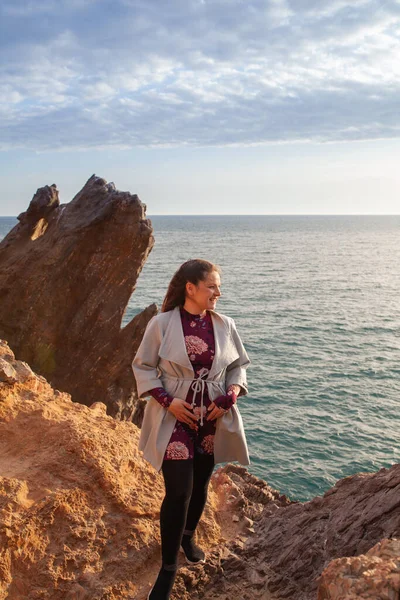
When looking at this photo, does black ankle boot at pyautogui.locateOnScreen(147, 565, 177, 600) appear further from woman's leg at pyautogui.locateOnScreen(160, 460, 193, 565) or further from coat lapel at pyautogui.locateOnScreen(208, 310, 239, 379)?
coat lapel at pyautogui.locateOnScreen(208, 310, 239, 379)

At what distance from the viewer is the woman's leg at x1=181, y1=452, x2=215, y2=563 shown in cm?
478

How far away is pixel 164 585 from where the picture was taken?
4527 mm

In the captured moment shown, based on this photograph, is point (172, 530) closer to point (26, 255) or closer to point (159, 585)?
point (159, 585)

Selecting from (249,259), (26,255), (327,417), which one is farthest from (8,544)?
(249,259)

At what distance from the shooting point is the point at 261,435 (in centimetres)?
2194

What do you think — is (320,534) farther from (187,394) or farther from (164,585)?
(187,394)

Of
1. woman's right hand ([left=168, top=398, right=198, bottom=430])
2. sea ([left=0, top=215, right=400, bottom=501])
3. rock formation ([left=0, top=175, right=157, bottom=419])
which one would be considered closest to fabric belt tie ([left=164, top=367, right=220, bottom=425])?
woman's right hand ([left=168, top=398, right=198, bottom=430])

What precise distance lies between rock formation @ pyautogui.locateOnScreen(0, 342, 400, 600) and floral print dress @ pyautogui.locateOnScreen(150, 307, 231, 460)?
132 cm

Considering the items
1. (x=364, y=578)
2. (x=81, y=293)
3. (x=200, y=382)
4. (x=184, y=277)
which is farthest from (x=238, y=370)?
(x=81, y=293)

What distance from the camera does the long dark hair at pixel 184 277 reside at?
4.70 meters

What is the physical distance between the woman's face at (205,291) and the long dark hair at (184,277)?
0.12 ft

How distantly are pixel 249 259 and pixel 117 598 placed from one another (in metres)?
86.6

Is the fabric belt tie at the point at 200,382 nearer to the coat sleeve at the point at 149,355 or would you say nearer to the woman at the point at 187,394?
the woman at the point at 187,394

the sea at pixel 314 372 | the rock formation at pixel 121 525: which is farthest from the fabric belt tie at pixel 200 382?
the sea at pixel 314 372
